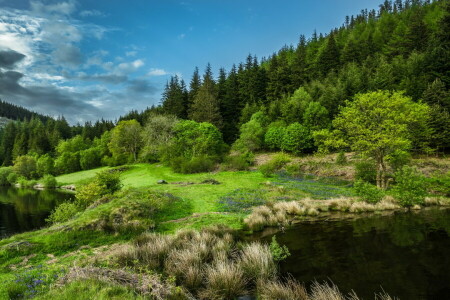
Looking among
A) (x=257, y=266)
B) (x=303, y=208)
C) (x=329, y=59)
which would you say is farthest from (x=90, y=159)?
(x=329, y=59)

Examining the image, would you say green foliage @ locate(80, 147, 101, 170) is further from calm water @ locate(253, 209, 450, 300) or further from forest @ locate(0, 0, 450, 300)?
calm water @ locate(253, 209, 450, 300)

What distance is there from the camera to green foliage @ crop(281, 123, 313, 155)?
63094 mm

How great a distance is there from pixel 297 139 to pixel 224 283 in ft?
189

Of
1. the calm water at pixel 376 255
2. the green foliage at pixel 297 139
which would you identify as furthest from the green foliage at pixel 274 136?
the calm water at pixel 376 255

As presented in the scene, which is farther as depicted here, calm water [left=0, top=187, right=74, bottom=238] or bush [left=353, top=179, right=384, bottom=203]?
calm water [left=0, top=187, right=74, bottom=238]

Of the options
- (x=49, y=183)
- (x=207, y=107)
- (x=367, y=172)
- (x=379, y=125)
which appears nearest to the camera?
(x=379, y=125)

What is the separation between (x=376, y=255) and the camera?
12586 millimetres

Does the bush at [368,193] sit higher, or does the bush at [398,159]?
the bush at [398,159]

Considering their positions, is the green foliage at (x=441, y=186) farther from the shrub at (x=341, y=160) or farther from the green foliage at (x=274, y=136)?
the green foliage at (x=274, y=136)

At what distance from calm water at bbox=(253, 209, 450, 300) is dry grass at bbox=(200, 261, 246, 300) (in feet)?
9.47

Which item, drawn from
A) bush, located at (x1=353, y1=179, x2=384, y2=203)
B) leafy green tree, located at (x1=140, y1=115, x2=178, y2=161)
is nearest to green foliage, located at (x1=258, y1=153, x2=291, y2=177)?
bush, located at (x1=353, y1=179, x2=384, y2=203)

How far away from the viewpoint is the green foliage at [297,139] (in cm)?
6309

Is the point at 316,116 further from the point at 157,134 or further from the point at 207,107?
the point at 157,134

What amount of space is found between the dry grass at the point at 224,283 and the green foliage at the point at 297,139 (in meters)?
56.1
